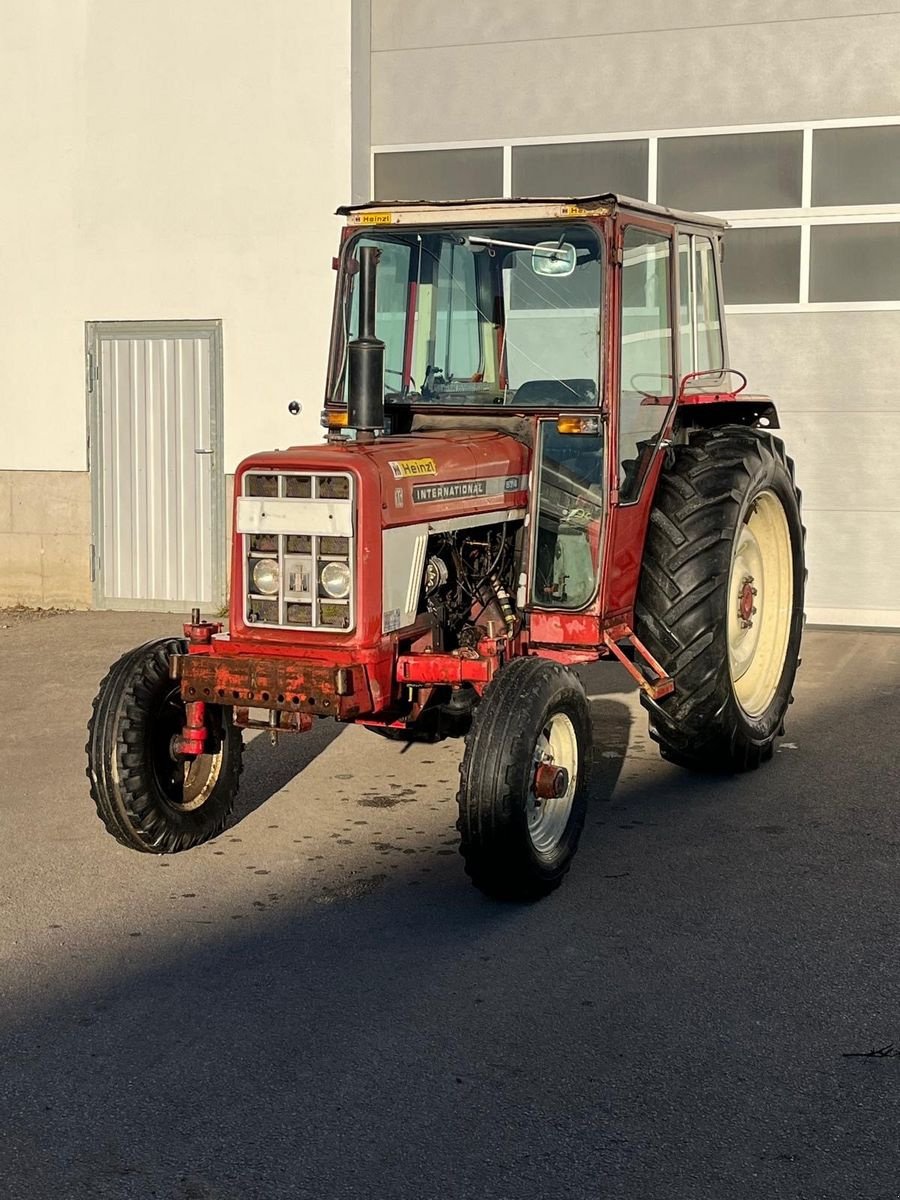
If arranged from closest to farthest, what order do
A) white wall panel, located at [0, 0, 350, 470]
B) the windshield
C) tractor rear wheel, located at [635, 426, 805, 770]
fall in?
the windshield → tractor rear wheel, located at [635, 426, 805, 770] → white wall panel, located at [0, 0, 350, 470]

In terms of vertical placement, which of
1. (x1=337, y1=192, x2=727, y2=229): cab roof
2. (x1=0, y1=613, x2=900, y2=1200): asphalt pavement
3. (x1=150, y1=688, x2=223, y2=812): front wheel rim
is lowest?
(x1=0, y1=613, x2=900, y2=1200): asphalt pavement

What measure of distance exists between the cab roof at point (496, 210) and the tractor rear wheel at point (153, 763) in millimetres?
1961

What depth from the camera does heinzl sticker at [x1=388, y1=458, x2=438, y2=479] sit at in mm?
5461

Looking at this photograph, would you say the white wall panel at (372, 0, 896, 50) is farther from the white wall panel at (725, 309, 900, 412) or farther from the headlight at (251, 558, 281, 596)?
the headlight at (251, 558, 281, 596)

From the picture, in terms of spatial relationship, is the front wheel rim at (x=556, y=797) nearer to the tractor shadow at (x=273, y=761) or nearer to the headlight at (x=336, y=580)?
the headlight at (x=336, y=580)

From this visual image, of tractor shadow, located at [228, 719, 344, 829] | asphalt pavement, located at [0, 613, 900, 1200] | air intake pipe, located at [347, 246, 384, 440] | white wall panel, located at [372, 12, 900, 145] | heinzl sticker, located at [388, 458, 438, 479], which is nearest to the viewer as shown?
asphalt pavement, located at [0, 613, 900, 1200]

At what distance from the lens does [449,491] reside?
572 centimetres

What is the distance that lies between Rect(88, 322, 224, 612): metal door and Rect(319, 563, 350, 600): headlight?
22.8 feet

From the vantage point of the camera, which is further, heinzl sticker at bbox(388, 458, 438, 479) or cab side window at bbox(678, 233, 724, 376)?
cab side window at bbox(678, 233, 724, 376)

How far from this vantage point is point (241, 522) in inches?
216

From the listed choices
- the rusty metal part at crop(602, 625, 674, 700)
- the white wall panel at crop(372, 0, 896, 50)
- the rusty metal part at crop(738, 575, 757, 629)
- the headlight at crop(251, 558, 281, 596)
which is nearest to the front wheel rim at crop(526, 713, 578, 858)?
the rusty metal part at crop(602, 625, 674, 700)

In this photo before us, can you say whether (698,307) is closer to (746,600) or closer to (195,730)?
(746,600)

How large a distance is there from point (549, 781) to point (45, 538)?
8.34m

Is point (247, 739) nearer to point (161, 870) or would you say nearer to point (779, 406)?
point (161, 870)
